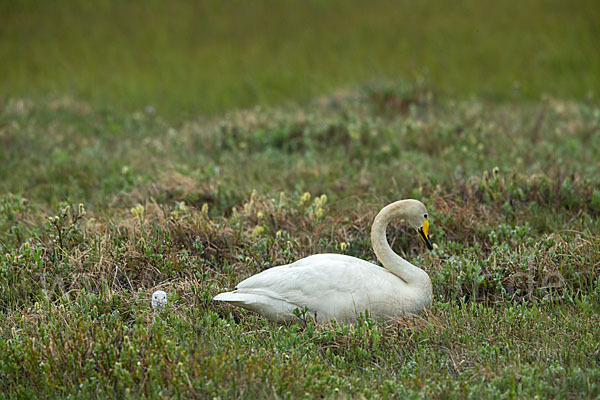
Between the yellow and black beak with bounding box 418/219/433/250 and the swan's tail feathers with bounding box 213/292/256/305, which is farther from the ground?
the yellow and black beak with bounding box 418/219/433/250

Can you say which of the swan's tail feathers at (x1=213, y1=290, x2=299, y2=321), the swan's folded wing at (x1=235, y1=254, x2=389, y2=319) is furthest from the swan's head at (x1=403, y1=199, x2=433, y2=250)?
the swan's tail feathers at (x1=213, y1=290, x2=299, y2=321)

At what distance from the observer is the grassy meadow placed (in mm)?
4371

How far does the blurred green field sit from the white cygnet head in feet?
30.4

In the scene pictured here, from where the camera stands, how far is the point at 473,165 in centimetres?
881

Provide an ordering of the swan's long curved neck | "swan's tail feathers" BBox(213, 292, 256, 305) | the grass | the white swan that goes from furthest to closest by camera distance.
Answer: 1. the swan's long curved neck
2. the white swan
3. "swan's tail feathers" BBox(213, 292, 256, 305)
4. the grass

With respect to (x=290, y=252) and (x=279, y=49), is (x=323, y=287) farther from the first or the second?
(x=279, y=49)

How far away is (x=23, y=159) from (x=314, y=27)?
11759mm

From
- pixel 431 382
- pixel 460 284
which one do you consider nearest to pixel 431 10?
pixel 460 284

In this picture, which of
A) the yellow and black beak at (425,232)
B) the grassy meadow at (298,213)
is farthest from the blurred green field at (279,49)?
the yellow and black beak at (425,232)

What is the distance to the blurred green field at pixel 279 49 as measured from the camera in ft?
49.3

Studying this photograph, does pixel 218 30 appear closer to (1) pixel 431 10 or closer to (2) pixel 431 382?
(1) pixel 431 10

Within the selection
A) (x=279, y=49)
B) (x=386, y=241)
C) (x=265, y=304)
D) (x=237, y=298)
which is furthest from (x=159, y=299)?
(x=279, y=49)

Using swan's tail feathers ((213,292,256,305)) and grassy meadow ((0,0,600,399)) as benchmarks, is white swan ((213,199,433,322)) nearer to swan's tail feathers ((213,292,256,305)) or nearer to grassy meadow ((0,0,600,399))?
swan's tail feathers ((213,292,256,305))

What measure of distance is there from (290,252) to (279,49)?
12823mm
